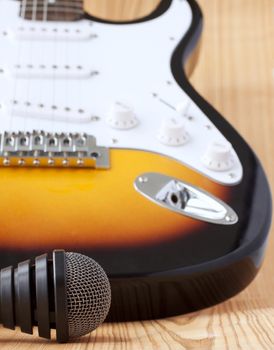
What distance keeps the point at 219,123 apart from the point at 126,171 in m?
0.18

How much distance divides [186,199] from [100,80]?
31 cm

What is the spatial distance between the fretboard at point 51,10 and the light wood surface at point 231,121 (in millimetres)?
286

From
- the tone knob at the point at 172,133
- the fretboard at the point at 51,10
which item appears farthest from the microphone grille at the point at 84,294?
the fretboard at the point at 51,10

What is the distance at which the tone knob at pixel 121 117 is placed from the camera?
1016mm

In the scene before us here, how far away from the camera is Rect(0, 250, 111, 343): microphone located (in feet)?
1.58

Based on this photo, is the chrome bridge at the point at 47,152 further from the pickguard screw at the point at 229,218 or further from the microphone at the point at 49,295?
the microphone at the point at 49,295

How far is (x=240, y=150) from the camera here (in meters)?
1.01

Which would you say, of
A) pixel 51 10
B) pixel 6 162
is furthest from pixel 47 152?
pixel 51 10

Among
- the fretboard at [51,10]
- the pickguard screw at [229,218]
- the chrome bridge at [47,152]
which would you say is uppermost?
the fretboard at [51,10]

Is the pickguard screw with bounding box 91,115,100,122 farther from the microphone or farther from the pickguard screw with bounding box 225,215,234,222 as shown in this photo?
the microphone

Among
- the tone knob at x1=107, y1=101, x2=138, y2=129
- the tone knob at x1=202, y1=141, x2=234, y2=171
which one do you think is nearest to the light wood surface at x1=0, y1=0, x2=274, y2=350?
the tone knob at x1=202, y1=141, x2=234, y2=171

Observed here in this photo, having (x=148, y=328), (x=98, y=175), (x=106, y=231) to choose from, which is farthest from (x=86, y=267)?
(x=98, y=175)

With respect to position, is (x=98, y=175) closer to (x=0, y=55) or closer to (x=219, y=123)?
(x=219, y=123)

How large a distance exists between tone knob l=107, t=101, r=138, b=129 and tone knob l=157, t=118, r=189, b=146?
0.05 metres
